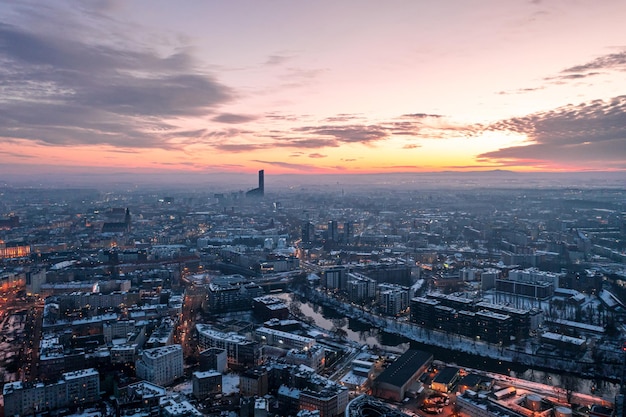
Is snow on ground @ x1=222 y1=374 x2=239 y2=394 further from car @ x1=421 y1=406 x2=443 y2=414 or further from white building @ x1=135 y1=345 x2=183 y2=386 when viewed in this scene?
car @ x1=421 y1=406 x2=443 y2=414

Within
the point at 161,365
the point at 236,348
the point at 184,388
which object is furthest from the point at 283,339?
the point at 161,365

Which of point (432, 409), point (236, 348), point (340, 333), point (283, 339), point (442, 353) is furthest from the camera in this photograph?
point (340, 333)

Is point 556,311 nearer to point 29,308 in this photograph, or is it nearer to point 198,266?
point 198,266

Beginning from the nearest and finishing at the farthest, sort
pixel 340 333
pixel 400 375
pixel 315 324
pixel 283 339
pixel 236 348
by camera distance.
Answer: pixel 400 375
pixel 236 348
pixel 283 339
pixel 340 333
pixel 315 324

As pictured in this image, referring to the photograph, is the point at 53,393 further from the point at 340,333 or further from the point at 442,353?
the point at 442,353

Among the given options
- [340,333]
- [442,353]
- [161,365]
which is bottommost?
[442,353]

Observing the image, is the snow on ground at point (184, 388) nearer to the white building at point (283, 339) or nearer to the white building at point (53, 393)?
the white building at point (53, 393)

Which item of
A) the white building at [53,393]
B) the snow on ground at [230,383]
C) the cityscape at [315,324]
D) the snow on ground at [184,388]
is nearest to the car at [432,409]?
the cityscape at [315,324]
